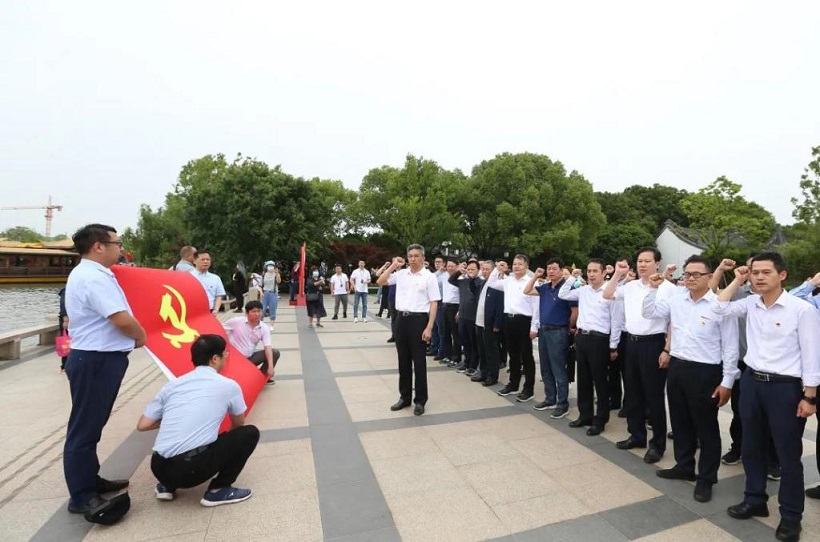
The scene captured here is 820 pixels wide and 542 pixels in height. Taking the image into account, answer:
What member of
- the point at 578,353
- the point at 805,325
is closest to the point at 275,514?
the point at 578,353

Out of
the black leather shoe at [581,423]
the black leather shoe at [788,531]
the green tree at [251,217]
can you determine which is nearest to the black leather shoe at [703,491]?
the black leather shoe at [788,531]

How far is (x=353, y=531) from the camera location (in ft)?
8.57

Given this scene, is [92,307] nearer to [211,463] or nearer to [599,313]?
[211,463]

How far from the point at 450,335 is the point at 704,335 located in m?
4.69

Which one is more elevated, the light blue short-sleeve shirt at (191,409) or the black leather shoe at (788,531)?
the light blue short-sleeve shirt at (191,409)

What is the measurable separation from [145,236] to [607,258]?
35.5m

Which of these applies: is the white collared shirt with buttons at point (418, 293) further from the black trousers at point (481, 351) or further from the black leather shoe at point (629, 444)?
the black leather shoe at point (629, 444)

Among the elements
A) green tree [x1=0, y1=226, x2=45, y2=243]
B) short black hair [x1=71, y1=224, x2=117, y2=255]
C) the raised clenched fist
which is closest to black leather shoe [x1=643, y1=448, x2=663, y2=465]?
the raised clenched fist

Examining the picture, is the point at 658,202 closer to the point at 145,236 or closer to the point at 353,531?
the point at 145,236

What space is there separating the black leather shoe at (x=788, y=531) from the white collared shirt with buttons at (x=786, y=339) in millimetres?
833

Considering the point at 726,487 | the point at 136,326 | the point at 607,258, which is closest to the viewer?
the point at 136,326

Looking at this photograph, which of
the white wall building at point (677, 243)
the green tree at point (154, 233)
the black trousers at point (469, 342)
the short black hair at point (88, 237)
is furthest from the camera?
the white wall building at point (677, 243)

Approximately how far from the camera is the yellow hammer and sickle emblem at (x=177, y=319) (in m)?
3.56

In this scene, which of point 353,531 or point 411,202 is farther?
point 411,202
